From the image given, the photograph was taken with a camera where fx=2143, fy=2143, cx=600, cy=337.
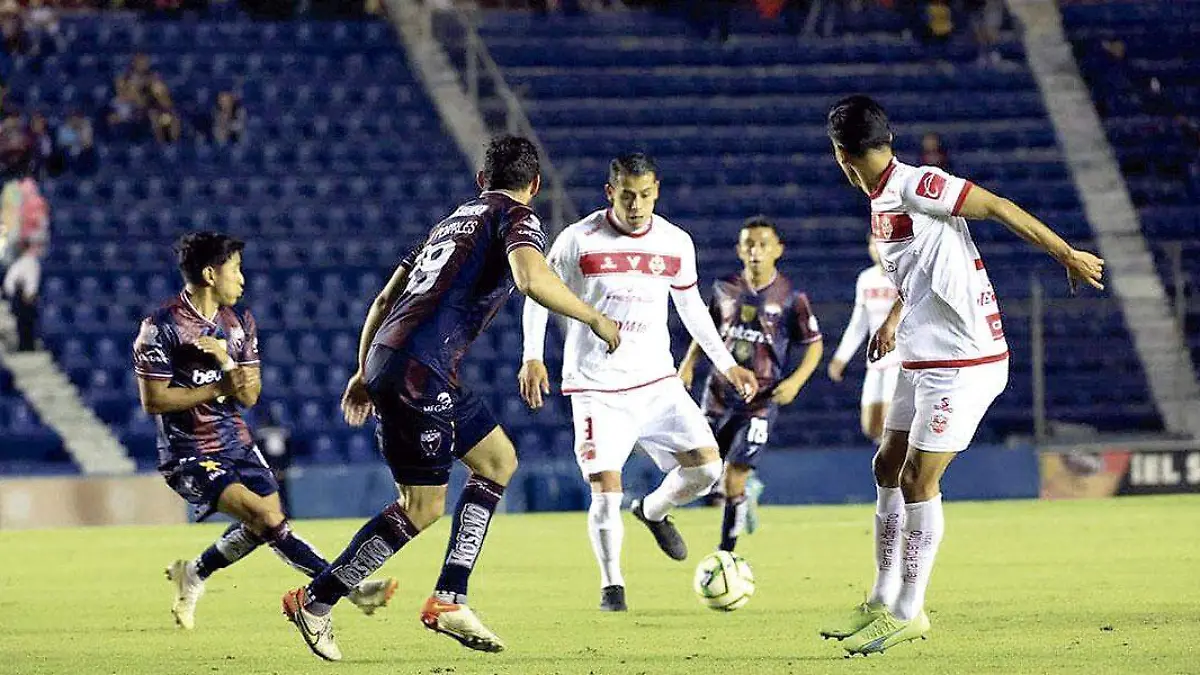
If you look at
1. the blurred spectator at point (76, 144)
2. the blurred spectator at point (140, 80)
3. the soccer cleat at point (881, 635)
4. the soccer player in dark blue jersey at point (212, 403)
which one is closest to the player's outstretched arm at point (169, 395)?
the soccer player in dark blue jersey at point (212, 403)

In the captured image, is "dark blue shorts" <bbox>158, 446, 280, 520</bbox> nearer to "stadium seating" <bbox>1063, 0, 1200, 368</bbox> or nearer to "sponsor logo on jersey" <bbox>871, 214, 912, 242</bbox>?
"sponsor logo on jersey" <bbox>871, 214, 912, 242</bbox>

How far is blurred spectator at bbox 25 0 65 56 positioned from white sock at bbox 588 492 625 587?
59.3 ft

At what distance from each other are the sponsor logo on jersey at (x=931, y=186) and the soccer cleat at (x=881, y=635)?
163cm

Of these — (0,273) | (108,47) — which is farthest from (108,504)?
(108,47)

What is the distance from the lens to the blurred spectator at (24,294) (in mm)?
22703

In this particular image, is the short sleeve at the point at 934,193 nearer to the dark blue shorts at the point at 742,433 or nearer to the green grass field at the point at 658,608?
the green grass field at the point at 658,608

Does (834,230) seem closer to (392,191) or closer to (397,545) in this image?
(392,191)

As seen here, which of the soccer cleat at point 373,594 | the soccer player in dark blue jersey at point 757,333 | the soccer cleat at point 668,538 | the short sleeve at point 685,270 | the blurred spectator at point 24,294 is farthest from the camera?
the blurred spectator at point 24,294

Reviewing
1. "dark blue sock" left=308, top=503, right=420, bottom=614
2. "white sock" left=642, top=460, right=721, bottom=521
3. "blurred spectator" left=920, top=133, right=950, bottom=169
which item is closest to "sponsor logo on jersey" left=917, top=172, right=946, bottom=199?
"dark blue sock" left=308, top=503, right=420, bottom=614

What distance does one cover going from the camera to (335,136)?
26266 millimetres

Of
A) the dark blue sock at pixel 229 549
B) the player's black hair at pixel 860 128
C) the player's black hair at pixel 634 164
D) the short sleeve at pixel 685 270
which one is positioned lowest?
the dark blue sock at pixel 229 549

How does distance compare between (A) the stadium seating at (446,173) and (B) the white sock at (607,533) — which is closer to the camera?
(B) the white sock at (607,533)

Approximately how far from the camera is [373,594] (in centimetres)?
966

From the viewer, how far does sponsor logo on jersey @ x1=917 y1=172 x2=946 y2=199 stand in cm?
802
